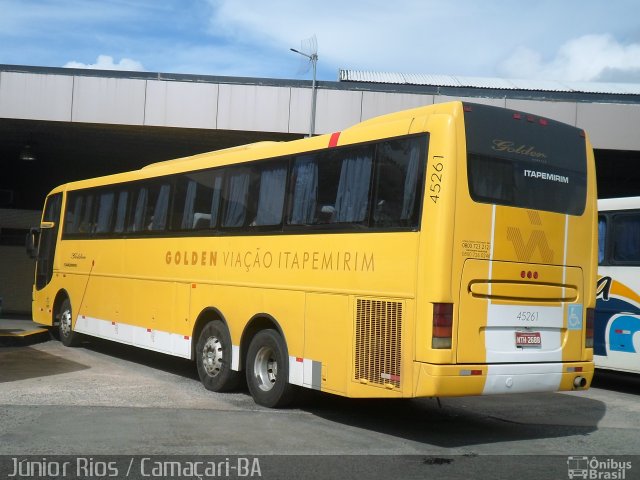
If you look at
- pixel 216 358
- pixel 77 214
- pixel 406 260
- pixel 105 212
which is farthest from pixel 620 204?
pixel 77 214

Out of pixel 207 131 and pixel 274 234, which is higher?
pixel 207 131

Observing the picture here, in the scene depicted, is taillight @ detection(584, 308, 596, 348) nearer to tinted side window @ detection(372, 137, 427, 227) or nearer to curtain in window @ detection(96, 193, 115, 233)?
tinted side window @ detection(372, 137, 427, 227)

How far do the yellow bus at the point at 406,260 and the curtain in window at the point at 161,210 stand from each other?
58.8 inches

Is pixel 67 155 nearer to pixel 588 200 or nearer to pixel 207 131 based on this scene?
pixel 207 131

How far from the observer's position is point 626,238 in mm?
12523

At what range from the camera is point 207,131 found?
20.4m

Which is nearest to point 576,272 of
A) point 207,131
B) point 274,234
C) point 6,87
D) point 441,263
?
point 441,263

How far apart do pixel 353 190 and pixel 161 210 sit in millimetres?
5102

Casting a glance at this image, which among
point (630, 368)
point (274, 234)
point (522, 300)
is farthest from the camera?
point (630, 368)

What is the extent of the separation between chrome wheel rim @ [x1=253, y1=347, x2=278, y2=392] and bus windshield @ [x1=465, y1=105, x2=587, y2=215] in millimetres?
3620

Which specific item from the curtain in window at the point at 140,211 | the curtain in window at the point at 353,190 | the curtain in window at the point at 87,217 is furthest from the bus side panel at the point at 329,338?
the curtain in window at the point at 87,217

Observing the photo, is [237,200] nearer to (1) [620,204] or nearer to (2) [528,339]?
(2) [528,339]

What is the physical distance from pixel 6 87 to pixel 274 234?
12166mm

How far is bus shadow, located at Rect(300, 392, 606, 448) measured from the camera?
881cm
